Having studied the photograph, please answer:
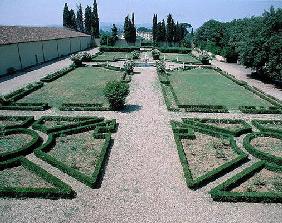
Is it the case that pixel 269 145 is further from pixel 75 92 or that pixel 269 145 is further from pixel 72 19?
pixel 72 19

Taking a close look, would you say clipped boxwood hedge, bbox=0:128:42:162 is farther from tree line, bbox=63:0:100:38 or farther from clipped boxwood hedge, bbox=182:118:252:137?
tree line, bbox=63:0:100:38

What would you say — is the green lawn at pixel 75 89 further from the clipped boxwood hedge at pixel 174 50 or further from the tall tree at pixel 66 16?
the tall tree at pixel 66 16

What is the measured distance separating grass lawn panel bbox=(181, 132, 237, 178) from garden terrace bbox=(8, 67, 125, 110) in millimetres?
9194

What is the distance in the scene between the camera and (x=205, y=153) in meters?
18.1

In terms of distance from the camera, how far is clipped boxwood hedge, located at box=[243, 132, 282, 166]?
17.1 metres

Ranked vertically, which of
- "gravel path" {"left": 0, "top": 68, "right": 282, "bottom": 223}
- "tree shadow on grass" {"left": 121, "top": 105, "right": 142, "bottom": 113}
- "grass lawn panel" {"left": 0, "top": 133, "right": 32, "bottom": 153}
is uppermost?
"tree shadow on grass" {"left": 121, "top": 105, "right": 142, "bottom": 113}

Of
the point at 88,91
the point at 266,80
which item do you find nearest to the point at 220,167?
the point at 88,91

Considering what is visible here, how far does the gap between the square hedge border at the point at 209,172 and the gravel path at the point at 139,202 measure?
0.36 metres

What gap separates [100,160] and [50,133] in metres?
5.60

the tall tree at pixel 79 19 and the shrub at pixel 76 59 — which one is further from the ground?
the tall tree at pixel 79 19

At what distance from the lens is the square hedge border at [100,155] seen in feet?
48.0

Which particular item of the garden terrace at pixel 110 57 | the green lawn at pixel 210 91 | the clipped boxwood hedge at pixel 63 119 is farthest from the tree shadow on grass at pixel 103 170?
the garden terrace at pixel 110 57

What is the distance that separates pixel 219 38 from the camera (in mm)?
81375

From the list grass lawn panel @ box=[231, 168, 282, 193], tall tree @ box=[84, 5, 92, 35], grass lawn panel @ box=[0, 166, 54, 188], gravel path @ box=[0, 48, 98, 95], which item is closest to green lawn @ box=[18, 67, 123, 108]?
gravel path @ box=[0, 48, 98, 95]
